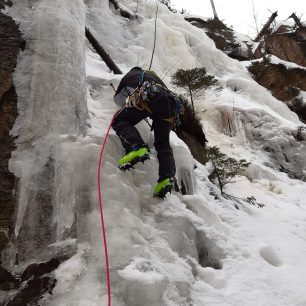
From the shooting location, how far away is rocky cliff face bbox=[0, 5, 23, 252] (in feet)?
8.86

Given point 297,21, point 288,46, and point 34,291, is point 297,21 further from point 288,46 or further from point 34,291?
point 34,291

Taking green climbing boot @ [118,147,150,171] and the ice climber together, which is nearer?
green climbing boot @ [118,147,150,171]

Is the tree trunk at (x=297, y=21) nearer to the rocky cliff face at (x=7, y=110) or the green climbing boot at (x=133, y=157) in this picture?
the rocky cliff face at (x=7, y=110)

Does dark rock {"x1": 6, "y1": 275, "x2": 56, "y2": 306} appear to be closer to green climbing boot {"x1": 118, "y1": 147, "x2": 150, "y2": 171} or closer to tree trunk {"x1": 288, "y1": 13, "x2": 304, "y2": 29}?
green climbing boot {"x1": 118, "y1": 147, "x2": 150, "y2": 171}

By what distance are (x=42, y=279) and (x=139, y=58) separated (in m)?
6.62

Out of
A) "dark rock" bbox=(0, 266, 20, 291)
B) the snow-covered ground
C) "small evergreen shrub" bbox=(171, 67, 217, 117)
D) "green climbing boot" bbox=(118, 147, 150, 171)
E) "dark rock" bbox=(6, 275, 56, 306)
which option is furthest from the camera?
"small evergreen shrub" bbox=(171, 67, 217, 117)

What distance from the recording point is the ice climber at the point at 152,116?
3.32 metres

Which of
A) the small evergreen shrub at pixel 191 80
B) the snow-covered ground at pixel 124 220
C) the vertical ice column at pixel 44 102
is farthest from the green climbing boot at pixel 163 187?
the small evergreen shrub at pixel 191 80

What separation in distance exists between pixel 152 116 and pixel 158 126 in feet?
0.39

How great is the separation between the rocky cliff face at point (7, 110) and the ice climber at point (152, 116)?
911mm

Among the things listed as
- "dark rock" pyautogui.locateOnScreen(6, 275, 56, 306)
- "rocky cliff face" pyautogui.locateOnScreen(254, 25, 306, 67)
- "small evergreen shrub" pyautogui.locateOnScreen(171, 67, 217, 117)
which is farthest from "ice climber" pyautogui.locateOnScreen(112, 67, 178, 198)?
"rocky cliff face" pyautogui.locateOnScreen(254, 25, 306, 67)

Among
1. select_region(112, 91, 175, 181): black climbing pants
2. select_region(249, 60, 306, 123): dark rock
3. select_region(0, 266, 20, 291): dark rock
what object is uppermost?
select_region(249, 60, 306, 123): dark rock

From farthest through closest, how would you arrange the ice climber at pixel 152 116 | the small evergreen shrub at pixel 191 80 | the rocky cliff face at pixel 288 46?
the rocky cliff face at pixel 288 46 → the small evergreen shrub at pixel 191 80 → the ice climber at pixel 152 116

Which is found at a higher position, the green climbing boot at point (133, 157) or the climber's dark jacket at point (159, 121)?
the climber's dark jacket at point (159, 121)
